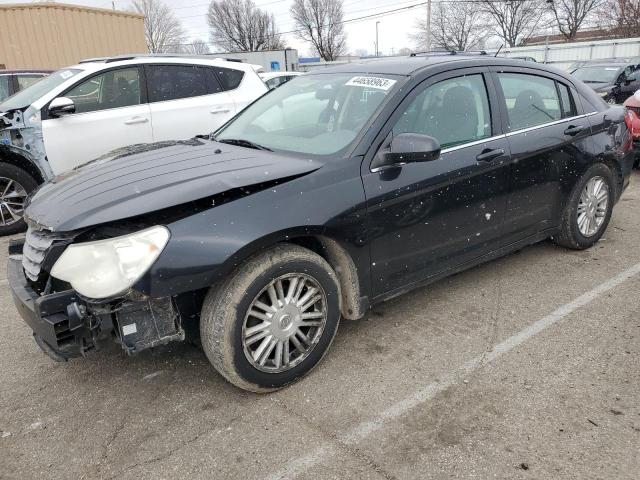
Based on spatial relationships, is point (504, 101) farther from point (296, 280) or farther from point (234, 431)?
point (234, 431)

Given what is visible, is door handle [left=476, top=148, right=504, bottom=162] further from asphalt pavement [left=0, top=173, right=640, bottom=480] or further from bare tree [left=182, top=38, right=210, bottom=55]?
bare tree [left=182, top=38, right=210, bottom=55]

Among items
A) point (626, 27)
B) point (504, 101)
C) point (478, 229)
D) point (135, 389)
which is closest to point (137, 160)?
point (135, 389)

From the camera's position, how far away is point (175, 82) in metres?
6.22

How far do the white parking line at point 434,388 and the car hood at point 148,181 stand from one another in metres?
1.28

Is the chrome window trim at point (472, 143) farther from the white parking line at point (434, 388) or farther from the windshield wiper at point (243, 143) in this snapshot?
the white parking line at point (434, 388)

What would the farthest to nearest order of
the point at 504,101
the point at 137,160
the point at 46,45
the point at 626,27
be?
the point at 626,27 < the point at 46,45 < the point at 504,101 < the point at 137,160

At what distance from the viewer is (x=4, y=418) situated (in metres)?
2.63

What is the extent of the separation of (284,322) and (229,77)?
480 centimetres

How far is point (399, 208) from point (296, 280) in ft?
2.52

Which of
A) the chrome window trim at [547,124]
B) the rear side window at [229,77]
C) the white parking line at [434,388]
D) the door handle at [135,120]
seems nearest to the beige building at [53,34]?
the rear side window at [229,77]

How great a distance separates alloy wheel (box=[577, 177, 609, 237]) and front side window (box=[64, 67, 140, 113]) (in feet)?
15.6

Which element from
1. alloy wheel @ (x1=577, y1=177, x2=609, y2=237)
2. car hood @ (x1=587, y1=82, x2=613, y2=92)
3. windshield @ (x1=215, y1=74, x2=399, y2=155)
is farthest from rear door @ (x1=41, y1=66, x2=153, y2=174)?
car hood @ (x1=587, y1=82, x2=613, y2=92)

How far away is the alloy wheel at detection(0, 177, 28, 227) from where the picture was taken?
550 centimetres

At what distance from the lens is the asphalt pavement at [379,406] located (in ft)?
7.40
